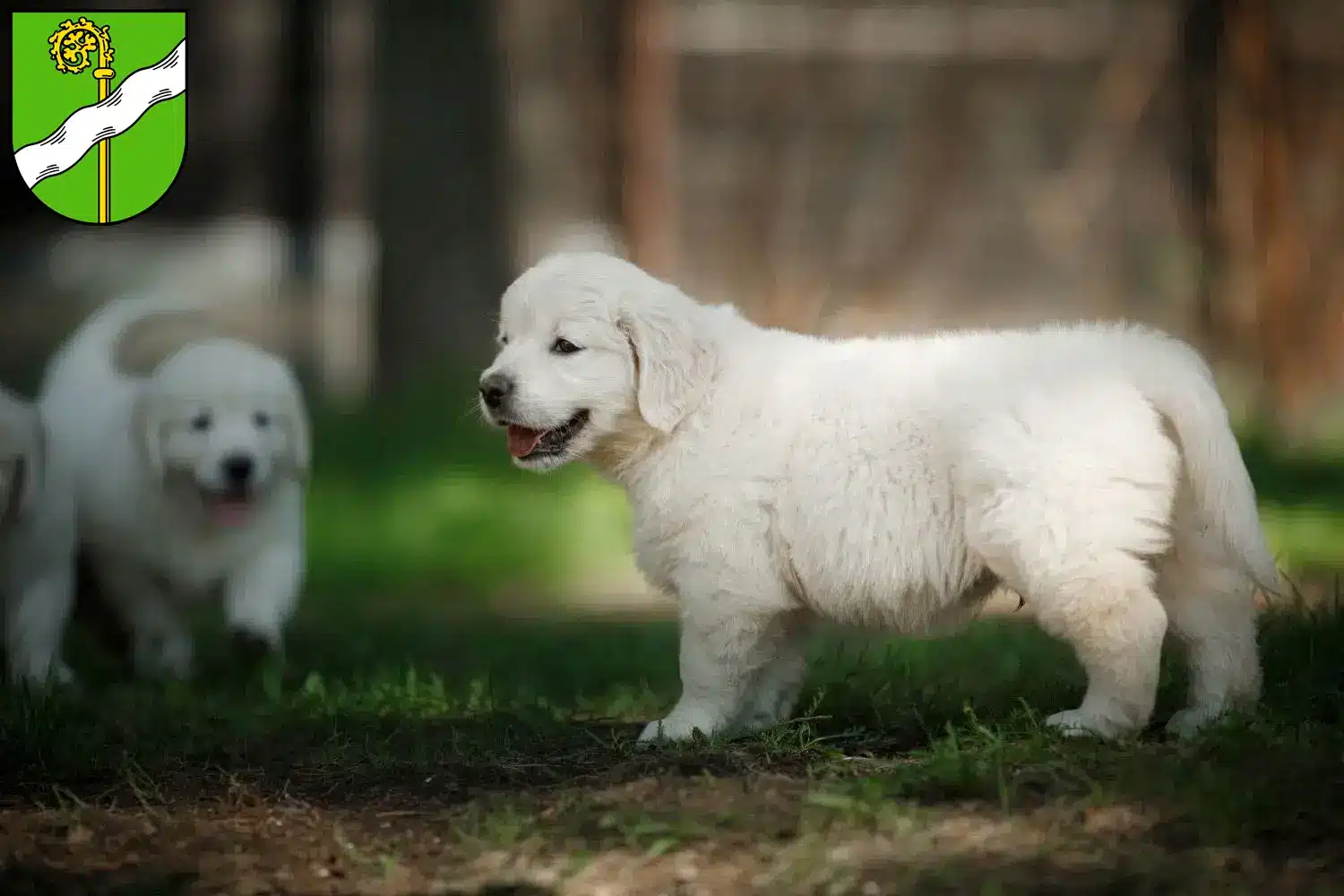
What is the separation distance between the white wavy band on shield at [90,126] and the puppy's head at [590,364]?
2414 mm

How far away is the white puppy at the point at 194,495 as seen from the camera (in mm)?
5375

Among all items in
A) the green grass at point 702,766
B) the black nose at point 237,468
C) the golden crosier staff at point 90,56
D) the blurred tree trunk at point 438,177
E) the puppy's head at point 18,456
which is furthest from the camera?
the blurred tree trunk at point 438,177

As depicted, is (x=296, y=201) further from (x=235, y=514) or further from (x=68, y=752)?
(x=68, y=752)

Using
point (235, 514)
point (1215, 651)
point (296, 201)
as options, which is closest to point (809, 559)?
point (1215, 651)

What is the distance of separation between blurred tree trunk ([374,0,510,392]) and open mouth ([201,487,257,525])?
4.37 meters

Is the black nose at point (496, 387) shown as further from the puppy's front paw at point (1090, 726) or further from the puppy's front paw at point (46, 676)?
the puppy's front paw at point (46, 676)

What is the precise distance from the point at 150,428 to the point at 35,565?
57cm

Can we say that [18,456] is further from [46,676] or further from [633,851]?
[633,851]

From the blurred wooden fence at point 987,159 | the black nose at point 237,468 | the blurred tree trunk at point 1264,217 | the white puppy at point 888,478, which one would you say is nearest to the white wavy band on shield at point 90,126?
the black nose at point 237,468

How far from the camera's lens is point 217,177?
15312mm

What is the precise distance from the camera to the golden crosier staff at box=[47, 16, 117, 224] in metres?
5.71

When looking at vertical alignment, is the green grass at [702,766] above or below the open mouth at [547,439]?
below

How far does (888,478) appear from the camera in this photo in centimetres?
375

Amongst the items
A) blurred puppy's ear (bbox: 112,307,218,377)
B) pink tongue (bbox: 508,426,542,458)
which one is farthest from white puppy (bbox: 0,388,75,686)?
blurred puppy's ear (bbox: 112,307,218,377)
